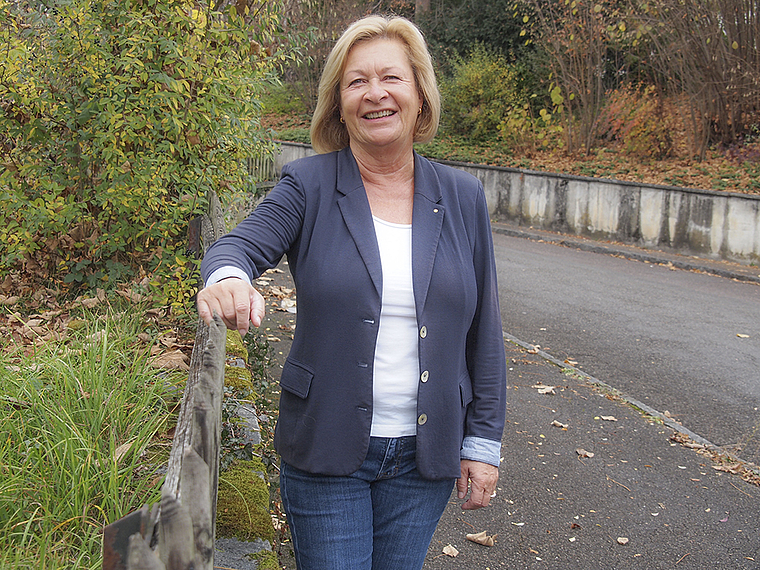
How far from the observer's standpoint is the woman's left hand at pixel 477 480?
2445 millimetres

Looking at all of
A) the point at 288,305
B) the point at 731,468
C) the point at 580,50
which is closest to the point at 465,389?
the point at 731,468

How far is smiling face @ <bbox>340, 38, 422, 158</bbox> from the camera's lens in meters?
2.39

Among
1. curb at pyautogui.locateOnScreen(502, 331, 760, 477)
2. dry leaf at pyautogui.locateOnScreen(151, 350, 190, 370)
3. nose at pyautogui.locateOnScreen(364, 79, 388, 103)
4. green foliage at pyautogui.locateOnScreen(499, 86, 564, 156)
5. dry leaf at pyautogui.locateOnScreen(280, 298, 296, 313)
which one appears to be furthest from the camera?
green foliage at pyautogui.locateOnScreen(499, 86, 564, 156)

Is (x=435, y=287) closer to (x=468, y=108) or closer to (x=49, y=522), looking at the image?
(x=49, y=522)

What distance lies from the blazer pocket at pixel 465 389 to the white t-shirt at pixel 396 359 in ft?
0.64

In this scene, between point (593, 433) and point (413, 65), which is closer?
point (413, 65)

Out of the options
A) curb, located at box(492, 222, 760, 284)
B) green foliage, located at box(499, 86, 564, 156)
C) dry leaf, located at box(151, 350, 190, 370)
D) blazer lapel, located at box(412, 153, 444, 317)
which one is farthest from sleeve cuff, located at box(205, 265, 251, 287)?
green foliage, located at box(499, 86, 564, 156)

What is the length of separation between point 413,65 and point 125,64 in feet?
10.2

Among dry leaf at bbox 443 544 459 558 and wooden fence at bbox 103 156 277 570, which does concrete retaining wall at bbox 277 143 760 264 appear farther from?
wooden fence at bbox 103 156 277 570

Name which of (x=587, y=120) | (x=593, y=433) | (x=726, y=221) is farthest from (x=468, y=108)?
(x=593, y=433)

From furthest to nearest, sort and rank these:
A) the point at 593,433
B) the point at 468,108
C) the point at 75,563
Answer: the point at 468,108 → the point at 593,433 → the point at 75,563

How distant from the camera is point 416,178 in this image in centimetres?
246

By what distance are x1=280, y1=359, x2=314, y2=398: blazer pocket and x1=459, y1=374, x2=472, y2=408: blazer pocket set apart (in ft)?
1.59

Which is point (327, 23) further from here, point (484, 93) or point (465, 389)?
point (465, 389)
